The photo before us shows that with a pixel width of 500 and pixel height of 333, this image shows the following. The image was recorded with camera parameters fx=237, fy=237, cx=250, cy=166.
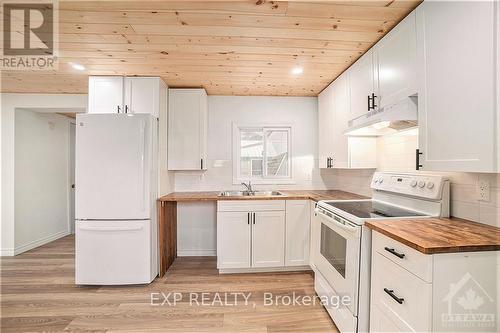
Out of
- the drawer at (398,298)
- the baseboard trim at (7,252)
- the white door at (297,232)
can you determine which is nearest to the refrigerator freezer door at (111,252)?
the white door at (297,232)

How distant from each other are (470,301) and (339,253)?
793 mm

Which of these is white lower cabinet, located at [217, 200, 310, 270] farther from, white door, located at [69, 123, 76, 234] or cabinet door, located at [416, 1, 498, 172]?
white door, located at [69, 123, 76, 234]

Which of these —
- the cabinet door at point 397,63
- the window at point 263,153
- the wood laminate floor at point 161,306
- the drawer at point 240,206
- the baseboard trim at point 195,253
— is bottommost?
the wood laminate floor at point 161,306

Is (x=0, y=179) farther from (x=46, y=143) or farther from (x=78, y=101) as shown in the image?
(x=78, y=101)

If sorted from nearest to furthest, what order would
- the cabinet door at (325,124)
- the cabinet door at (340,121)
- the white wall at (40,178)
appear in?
1. the cabinet door at (340,121)
2. the cabinet door at (325,124)
3. the white wall at (40,178)

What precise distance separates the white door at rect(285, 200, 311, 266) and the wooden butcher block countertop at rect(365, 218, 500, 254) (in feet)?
4.28

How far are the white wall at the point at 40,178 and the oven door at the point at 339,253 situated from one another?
417 centimetres

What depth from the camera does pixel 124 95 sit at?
2.72m

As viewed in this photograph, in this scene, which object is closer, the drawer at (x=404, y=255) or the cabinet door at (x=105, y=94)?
the drawer at (x=404, y=255)

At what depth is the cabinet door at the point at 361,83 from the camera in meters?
2.06

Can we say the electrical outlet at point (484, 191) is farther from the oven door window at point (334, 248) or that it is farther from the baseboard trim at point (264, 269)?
the baseboard trim at point (264, 269)

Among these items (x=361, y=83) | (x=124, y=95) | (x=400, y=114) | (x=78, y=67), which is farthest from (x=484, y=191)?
(x=78, y=67)

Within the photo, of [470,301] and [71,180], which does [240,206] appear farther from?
[71,180]

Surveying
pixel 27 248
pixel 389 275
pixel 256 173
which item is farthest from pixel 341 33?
pixel 27 248
